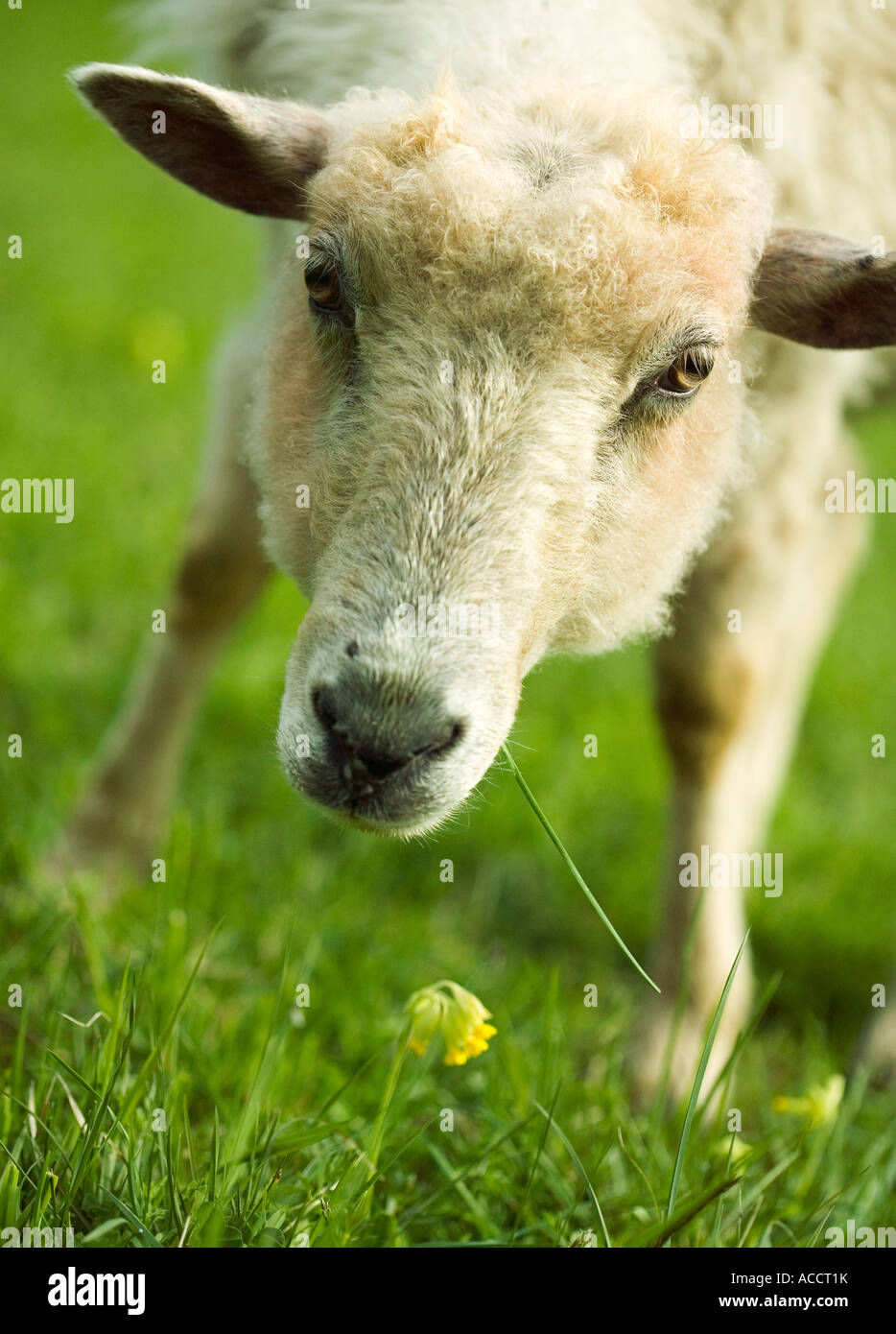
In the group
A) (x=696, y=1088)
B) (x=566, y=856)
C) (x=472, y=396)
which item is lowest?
(x=696, y=1088)

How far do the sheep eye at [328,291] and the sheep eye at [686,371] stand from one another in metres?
0.65

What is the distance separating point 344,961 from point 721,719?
1.32 metres

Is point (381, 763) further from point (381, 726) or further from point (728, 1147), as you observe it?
point (728, 1147)

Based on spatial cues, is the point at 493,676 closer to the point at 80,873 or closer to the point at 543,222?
the point at 543,222

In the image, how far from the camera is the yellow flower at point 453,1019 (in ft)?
7.78

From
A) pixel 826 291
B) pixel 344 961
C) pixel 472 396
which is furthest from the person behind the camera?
pixel 344 961

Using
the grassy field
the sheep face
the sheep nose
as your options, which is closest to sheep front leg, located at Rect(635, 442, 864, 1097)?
the grassy field

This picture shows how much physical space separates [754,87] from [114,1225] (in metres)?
2.90

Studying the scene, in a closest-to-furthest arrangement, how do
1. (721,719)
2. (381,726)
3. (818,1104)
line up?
1. (381,726)
2. (818,1104)
3. (721,719)

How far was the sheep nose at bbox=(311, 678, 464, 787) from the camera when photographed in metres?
2.18

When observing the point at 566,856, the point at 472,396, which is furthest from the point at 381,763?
the point at 472,396

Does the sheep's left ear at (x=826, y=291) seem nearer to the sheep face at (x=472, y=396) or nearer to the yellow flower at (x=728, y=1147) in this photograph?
the sheep face at (x=472, y=396)

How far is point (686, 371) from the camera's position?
2.69m

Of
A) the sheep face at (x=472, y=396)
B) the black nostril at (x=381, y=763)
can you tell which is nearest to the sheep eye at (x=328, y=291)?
the sheep face at (x=472, y=396)
